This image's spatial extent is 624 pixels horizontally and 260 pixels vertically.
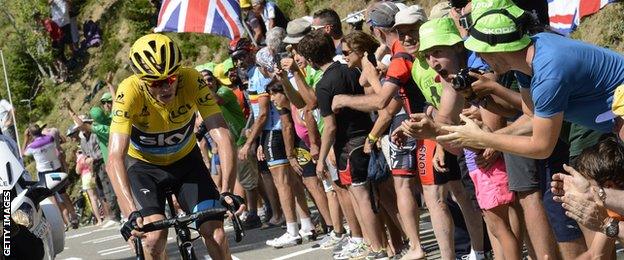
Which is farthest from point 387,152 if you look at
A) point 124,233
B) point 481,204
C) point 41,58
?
point 41,58

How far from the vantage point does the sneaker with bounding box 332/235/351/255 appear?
1120 cm

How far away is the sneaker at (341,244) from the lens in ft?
36.7

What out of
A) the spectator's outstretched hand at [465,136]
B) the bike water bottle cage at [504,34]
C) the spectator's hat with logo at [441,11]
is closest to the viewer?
the bike water bottle cage at [504,34]

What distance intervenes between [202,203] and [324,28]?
2.98 meters

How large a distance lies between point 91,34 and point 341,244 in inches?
768

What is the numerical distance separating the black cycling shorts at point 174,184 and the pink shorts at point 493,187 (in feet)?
6.37

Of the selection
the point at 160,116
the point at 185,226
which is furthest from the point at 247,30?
the point at 185,226

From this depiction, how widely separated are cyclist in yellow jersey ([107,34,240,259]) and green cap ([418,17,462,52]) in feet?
5.45

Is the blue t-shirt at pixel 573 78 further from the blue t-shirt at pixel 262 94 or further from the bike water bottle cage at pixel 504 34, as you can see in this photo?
the blue t-shirt at pixel 262 94

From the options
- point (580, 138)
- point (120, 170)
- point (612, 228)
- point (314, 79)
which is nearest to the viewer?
point (612, 228)

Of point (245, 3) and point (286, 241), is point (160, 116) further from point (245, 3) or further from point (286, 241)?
point (245, 3)

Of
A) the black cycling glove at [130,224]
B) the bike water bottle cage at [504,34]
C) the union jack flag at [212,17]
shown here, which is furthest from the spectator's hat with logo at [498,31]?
the union jack flag at [212,17]

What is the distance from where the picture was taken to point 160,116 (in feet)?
28.7

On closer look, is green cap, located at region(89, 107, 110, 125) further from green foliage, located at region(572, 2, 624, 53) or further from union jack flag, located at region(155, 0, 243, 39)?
green foliage, located at region(572, 2, 624, 53)
